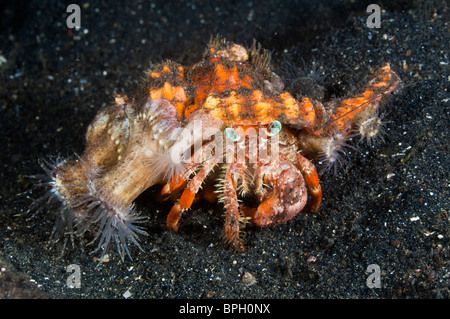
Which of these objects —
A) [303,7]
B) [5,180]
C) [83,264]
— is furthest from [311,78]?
[5,180]

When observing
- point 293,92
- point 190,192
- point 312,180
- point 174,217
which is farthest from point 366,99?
point 174,217

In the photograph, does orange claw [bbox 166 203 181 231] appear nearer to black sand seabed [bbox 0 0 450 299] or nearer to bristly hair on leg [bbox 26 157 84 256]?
black sand seabed [bbox 0 0 450 299]

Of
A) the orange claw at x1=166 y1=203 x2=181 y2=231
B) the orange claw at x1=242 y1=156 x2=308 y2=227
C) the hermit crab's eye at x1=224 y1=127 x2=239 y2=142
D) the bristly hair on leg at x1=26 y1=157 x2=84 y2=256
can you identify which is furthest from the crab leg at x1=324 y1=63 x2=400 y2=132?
the bristly hair on leg at x1=26 y1=157 x2=84 y2=256

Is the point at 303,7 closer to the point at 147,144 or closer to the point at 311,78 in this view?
the point at 311,78

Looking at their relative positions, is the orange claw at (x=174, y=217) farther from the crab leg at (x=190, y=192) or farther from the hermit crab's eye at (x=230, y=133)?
the hermit crab's eye at (x=230, y=133)

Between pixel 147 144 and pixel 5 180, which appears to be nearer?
pixel 147 144

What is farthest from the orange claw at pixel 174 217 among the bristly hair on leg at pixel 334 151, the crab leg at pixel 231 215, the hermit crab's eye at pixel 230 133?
the bristly hair on leg at pixel 334 151
